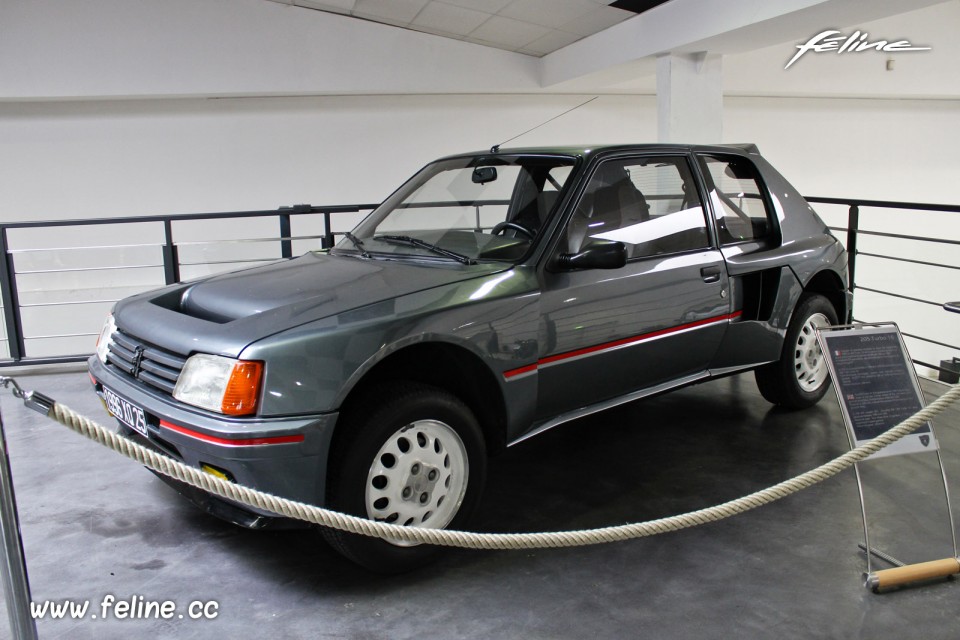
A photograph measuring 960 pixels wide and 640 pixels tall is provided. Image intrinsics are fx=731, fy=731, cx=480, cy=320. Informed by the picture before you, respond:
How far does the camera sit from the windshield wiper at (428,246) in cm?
297

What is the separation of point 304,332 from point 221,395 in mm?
320


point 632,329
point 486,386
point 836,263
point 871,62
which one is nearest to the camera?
point 486,386

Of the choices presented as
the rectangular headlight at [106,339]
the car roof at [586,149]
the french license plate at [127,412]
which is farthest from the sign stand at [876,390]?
the rectangular headlight at [106,339]

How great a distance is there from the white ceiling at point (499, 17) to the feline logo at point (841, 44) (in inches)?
148

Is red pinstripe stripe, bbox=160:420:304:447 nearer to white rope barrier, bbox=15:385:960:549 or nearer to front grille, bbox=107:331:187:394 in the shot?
white rope barrier, bbox=15:385:960:549

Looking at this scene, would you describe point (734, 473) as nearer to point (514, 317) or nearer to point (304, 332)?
point (514, 317)

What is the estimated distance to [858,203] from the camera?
17.5 ft

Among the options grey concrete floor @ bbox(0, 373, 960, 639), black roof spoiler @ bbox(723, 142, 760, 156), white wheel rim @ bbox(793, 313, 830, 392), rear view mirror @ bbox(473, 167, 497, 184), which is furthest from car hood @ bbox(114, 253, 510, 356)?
white wheel rim @ bbox(793, 313, 830, 392)

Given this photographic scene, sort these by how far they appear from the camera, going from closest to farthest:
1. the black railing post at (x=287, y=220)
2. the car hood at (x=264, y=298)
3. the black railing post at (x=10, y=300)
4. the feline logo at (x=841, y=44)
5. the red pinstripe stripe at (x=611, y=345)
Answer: the car hood at (x=264, y=298) → the red pinstripe stripe at (x=611, y=345) → the black railing post at (x=10, y=300) → the black railing post at (x=287, y=220) → the feline logo at (x=841, y=44)

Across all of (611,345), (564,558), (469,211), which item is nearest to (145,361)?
(469,211)

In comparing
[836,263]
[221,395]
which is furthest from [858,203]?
[221,395]

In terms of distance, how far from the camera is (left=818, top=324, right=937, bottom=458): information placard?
2.70m

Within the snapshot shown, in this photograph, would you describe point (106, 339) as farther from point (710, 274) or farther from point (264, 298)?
point (710, 274)

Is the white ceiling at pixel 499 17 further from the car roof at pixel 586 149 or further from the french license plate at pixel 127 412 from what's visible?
the french license plate at pixel 127 412
